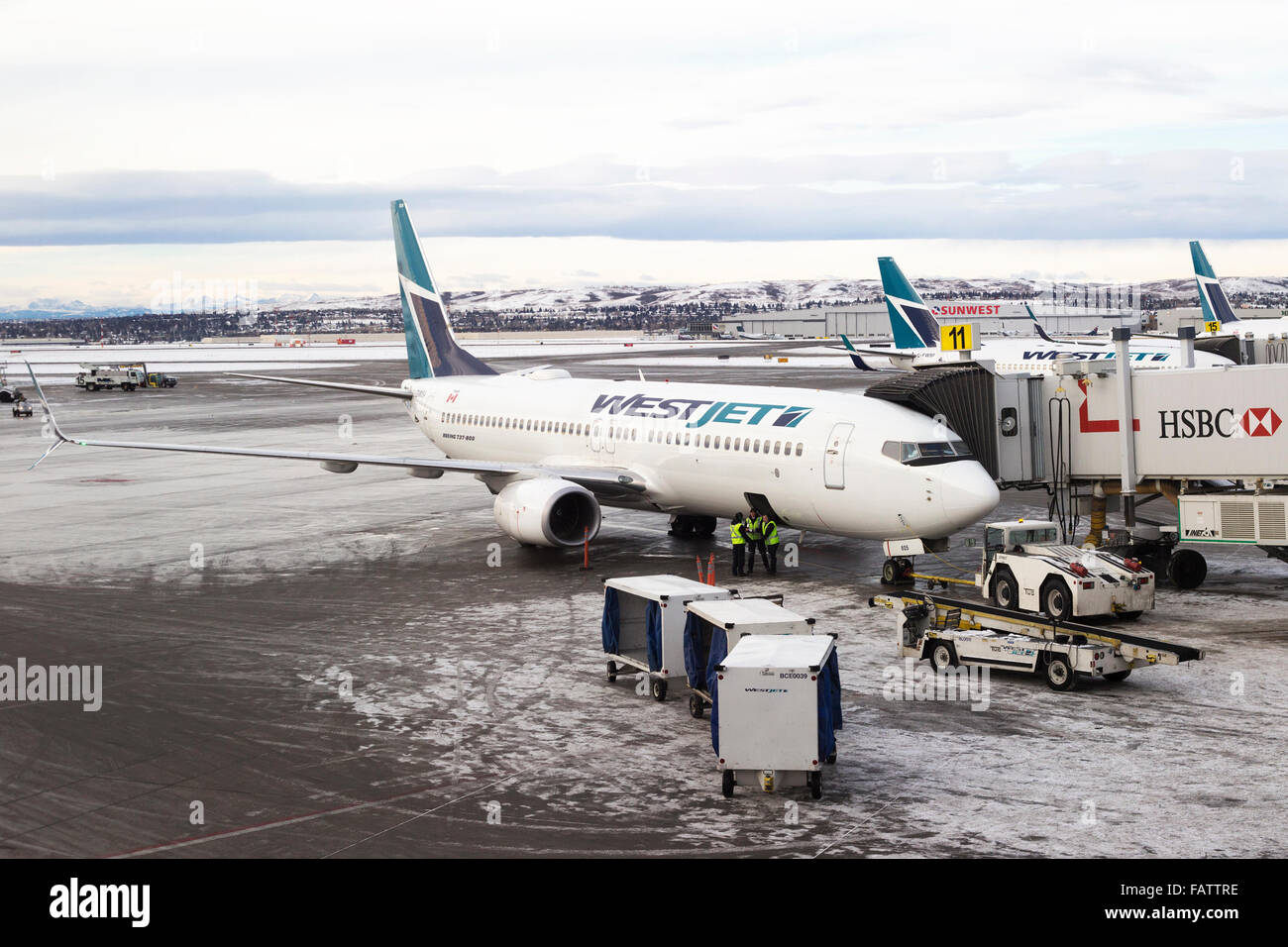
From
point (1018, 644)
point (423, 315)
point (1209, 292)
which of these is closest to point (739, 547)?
point (1018, 644)

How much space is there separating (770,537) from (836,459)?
9.04ft

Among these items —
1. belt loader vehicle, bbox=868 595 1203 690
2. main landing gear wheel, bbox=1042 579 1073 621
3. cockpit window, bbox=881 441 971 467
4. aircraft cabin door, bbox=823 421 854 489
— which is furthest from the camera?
aircraft cabin door, bbox=823 421 854 489

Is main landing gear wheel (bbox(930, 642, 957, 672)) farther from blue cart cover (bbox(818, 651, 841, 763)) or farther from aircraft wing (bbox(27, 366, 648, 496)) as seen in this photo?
aircraft wing (bbox(27, 366, 648, 496))

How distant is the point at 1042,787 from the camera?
1574 cm

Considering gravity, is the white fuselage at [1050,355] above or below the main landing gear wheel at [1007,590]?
above

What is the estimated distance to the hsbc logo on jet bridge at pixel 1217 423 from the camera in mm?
26734

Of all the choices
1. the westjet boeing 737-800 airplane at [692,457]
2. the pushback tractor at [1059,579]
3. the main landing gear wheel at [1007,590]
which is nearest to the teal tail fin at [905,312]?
Result: the westjet boeing 737-800 airplane at [692,457]

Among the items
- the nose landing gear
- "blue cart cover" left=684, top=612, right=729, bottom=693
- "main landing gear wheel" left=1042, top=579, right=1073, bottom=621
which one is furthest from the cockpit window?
"blue cart cover" left=684, top=612, right=729, bottom=693

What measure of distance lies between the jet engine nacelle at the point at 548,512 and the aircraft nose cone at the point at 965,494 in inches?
354

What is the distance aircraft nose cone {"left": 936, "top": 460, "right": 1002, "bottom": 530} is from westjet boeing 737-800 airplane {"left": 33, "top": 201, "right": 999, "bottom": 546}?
0.03 metres

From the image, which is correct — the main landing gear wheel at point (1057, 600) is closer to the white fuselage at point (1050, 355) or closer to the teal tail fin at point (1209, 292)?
the white fuselage at point (1050, 355)

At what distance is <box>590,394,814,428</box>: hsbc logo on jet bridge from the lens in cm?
3005
